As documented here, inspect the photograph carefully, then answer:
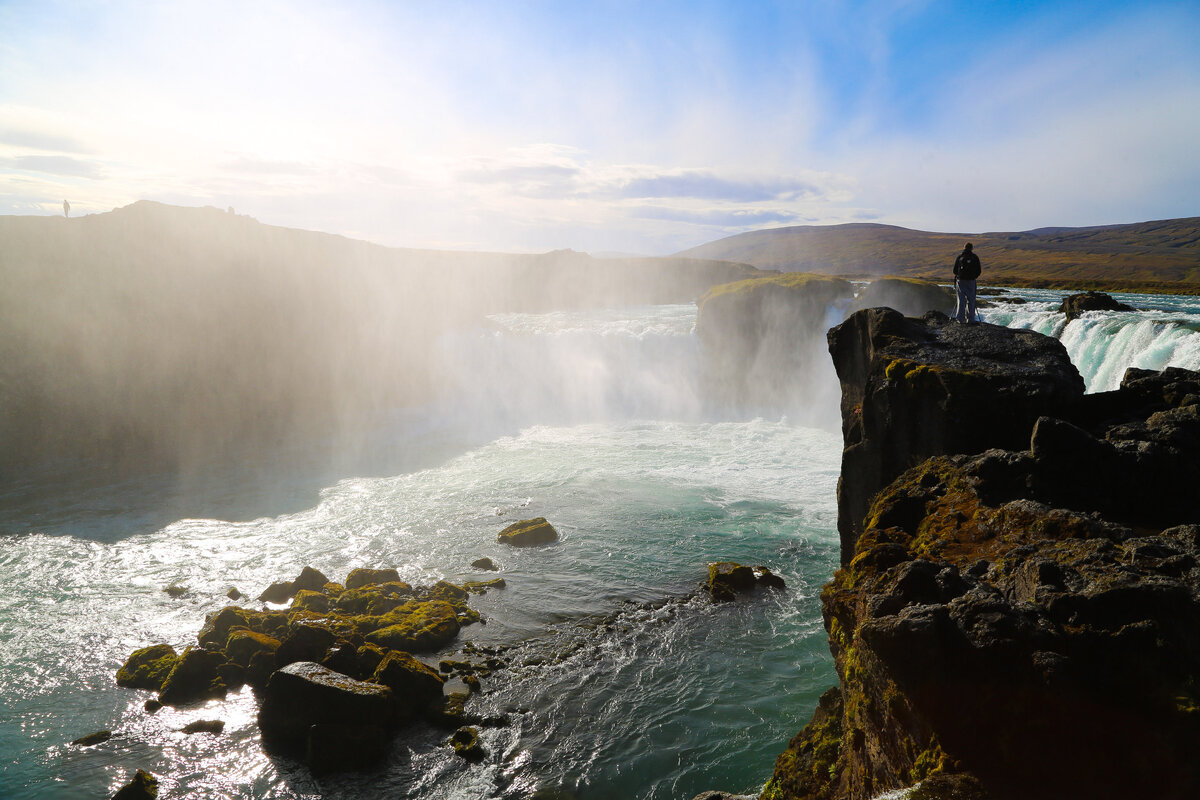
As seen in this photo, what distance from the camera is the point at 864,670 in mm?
6488

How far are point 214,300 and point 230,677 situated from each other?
131 ft

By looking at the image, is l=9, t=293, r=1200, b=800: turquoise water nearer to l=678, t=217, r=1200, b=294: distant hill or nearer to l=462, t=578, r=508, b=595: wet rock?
l=462, t=578, r=508, b=595: wet rock

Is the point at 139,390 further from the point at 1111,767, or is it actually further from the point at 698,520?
the point at 1111,767

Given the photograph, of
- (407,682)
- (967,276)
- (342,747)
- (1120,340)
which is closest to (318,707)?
(342,747)

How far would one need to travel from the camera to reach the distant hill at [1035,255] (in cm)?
7189

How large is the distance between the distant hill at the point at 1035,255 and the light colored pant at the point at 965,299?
41.3 meters

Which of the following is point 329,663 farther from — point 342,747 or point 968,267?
point 968,267

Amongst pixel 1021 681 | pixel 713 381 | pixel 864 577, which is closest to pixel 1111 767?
pixel 1021 681

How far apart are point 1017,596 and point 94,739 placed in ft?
55.4

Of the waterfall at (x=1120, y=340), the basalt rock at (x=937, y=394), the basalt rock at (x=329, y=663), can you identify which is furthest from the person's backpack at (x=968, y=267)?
the basalt rock at (x=329, y=663)

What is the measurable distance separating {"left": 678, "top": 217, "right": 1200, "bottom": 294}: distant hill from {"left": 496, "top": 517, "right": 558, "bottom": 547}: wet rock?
1890 inches

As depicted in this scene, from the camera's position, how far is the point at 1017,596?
592 cm

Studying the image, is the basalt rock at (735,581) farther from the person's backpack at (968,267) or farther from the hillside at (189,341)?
the hillside at (189,341)

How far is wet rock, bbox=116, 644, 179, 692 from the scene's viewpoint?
15.4 m
